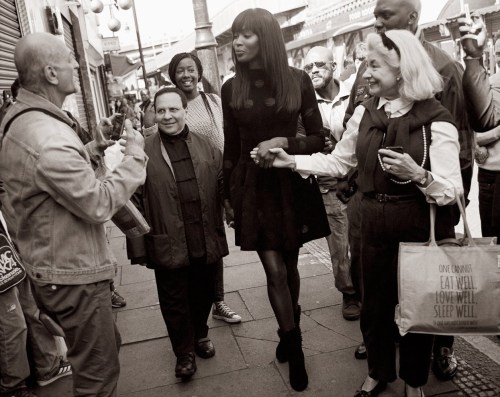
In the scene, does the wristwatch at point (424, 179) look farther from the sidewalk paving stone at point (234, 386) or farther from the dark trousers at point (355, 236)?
the sidewalk paving stone at point (234, 386)

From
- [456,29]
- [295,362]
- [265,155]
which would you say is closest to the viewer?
[265,155]

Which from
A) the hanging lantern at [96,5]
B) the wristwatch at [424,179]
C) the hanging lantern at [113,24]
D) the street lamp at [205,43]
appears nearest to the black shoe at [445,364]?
the wristwatch at [424,179]

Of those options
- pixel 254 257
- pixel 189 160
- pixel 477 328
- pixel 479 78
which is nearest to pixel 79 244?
pixel 189 160

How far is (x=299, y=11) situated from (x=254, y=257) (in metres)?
21.5

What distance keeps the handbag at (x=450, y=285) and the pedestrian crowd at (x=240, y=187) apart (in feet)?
0.72

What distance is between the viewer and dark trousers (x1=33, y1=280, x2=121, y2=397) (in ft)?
7.62

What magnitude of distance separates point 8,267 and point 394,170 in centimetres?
211

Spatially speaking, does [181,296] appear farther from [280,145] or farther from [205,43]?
[205,43]

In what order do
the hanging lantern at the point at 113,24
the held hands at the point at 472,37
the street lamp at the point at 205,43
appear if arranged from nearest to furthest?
the held hands at the point at 472,37, the street lamp at the point at 205,43, the hanging lantern at the point at 113,24

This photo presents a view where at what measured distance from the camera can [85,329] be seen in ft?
7.64

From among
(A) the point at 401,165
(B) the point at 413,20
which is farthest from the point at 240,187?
(B) the point at 413,20

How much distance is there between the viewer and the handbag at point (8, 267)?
2.88 meters

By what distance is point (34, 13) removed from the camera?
7457mm

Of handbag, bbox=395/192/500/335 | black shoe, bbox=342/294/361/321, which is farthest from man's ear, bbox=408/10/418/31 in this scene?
black shoe, bbox=342/294/361/321
